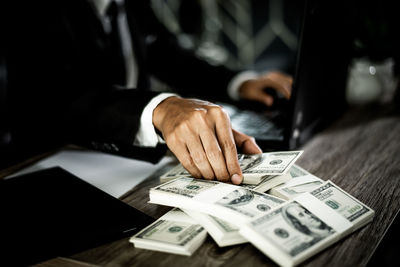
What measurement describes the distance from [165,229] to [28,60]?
105 cm

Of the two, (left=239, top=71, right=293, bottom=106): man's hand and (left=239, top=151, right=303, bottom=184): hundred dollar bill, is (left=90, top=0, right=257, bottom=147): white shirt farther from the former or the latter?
(left=239, top=151, right=303, bottom=184): hundred dollar bill

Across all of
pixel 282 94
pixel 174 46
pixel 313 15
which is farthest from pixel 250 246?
pixel 174 46

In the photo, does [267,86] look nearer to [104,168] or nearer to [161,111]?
[161,111]

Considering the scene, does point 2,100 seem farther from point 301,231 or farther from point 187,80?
point 301,231

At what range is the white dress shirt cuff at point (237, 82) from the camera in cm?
167

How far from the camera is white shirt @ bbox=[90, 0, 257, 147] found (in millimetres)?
970

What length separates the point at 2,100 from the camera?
1.38 metres

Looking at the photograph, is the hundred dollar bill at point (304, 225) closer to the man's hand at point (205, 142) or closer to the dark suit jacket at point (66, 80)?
the man's hand at point (205, 142)

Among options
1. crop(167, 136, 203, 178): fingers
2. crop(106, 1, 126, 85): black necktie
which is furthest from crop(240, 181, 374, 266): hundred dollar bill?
crop(106, 1, 126, 85): black necktie

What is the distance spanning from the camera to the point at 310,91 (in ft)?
3.55

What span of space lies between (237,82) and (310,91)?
2.11 ft

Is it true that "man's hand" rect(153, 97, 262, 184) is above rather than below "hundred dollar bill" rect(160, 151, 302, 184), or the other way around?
above

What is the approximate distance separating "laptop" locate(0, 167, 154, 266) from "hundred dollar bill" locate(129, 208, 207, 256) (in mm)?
36

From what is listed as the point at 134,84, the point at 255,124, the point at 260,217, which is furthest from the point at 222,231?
the point at 134,84
